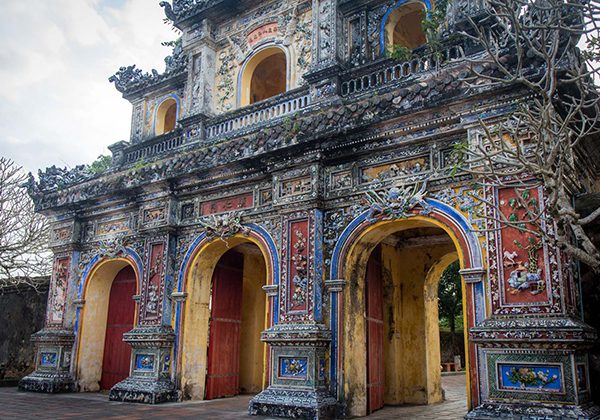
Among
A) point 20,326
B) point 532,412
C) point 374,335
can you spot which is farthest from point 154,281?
point 532,412

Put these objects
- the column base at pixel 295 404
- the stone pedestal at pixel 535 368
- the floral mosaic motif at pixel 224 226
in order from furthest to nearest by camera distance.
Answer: the floral mosaic motif at pixel 224 226
the column base at pixel 295 404
the stone pedestal at pixel 535 368

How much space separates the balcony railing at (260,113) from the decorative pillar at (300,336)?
194 cm

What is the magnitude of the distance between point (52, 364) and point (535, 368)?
9.22 m

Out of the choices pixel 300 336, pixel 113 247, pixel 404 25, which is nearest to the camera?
pixel 300 336

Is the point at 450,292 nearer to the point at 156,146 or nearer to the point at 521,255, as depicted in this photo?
the point at 156,146

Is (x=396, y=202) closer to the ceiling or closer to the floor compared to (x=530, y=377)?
closer to the ceiling

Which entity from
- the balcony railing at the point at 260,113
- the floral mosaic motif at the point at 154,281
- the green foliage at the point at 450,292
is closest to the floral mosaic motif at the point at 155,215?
the floral mosaic motif at the point at 154,281

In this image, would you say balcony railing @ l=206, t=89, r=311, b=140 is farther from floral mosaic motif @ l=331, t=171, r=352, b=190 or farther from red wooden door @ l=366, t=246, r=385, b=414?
red wooden door @ l=366, t=246, r=385, b=414

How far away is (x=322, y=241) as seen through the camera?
817 centimetres

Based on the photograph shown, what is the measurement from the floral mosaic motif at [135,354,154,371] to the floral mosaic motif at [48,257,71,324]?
2.77 m

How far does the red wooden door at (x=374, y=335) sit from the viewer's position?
8.34m

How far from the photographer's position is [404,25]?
10617mm

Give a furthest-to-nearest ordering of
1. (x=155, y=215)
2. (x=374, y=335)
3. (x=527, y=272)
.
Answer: (x=155, y=215), (x=374, y=335), (x=527, y=272)

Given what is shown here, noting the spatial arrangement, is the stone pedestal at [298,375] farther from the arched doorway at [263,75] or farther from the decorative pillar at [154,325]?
the arched doorway at [263,75]
